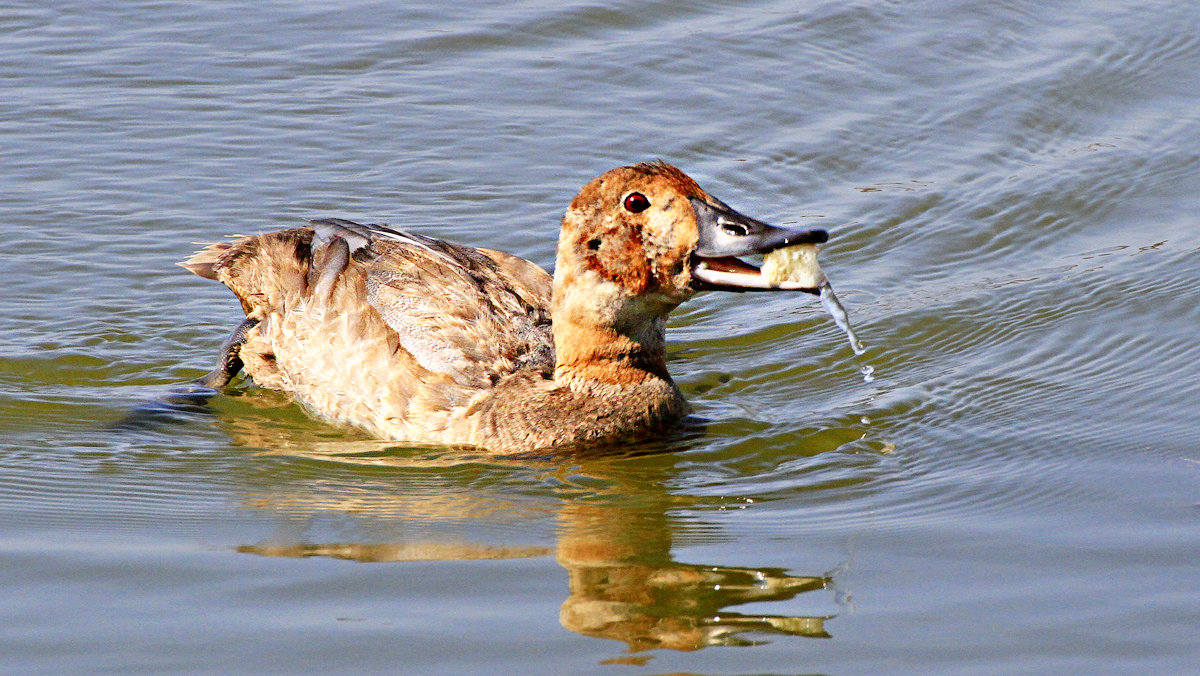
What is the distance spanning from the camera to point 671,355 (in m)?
8.95

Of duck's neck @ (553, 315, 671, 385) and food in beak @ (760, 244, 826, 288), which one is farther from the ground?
food in beak @ (760, 244, 826, 288)

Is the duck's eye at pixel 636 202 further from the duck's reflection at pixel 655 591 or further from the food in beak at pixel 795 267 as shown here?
the duck's reflection at pixel 655 591

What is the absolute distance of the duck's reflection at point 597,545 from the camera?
5.28 metres

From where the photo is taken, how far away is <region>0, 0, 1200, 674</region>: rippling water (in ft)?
17.5

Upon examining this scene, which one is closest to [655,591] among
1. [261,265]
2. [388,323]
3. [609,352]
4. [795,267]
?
[795,267]

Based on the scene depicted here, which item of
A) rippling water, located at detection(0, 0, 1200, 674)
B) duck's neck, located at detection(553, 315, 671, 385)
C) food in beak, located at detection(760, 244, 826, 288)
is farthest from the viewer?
duck's neck, located at detection(553, 315, 671, 385)

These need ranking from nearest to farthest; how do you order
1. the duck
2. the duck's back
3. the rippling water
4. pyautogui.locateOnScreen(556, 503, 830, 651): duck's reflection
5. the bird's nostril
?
pyautogui.locateOnScreen(556, 503, 830, 651): duck's reflection → the rippling water → the bird's nostril → the duck → the duck's back

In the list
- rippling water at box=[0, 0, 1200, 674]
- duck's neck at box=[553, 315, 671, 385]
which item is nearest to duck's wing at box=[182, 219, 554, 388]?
duck's neck at box=[553, 315, 671, 385]

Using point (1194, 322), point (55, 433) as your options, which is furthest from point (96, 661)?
point (1194, 322)

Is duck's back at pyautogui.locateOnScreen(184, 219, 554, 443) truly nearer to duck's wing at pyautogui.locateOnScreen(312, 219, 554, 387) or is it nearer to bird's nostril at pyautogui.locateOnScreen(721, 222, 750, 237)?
duck's wing at pyautogui.locateOnScreen(312, 219, 554, 387)

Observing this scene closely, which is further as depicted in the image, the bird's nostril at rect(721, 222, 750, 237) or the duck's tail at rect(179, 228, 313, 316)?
the duck's tail at rect(179, 228, 313, 316)

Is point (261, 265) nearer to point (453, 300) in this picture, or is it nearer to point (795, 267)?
point (453, 300)

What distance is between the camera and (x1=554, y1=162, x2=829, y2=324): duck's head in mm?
6723

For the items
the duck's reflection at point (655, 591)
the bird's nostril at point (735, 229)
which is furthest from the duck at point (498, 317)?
the duck's reflection at point (655, 591)
